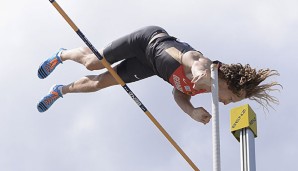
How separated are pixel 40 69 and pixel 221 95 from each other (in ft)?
8.25

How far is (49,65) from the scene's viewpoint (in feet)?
32.4

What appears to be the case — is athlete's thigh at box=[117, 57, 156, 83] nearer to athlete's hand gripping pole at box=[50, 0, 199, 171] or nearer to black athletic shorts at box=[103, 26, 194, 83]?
black athletic shorts at box=[103, 26, 194, 83]

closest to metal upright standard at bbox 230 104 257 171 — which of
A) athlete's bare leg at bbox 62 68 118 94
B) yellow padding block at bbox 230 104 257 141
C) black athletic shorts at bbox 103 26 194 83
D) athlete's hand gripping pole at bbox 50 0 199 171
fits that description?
yellow padding block at bbox 230 104 257 141

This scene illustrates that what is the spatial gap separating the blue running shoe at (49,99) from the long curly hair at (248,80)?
244 centimetres

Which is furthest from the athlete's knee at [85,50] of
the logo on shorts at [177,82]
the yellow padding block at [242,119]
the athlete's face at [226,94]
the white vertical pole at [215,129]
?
the white vertical pole at [215,129]

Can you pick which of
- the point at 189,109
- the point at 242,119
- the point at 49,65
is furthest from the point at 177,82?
the point at 49,65

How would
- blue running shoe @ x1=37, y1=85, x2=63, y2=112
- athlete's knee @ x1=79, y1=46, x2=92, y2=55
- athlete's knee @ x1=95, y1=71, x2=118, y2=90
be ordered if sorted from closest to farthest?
1. athlete's knee @ x1=79, y1=46, x2=92, y2=55
2. athlete's knee @ x1=95, y1=71, x2=118, y2=90
3. blue running shoe @ x1=37, y1=85, x2=63, y2=112

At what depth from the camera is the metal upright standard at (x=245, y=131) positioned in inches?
329

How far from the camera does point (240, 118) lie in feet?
28.1

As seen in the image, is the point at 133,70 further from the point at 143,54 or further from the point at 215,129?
the point at 215,129

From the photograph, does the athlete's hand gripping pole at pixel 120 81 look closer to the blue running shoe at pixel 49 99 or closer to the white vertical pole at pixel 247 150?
the white vertical pole at pixel 247 150

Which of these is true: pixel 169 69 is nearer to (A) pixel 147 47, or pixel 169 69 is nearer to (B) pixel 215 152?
(A) pixel 147 47

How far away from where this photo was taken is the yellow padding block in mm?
8508

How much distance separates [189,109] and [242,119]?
23.1 inches
